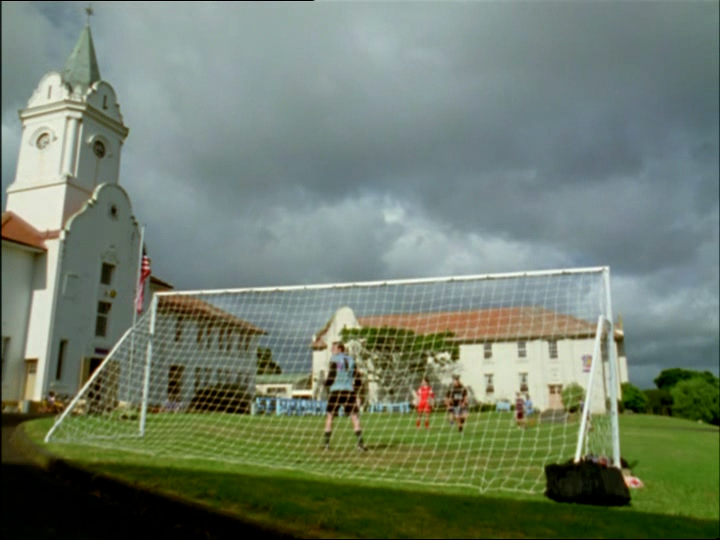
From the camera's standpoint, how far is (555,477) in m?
4.27

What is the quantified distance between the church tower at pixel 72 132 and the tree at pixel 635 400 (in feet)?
169

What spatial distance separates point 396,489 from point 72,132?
3.53 m

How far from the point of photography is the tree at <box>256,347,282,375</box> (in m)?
10.1

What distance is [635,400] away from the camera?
153ft

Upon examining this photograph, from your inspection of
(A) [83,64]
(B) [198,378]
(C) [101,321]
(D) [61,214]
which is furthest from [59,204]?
(B) [198,378]

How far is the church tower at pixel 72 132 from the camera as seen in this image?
1169 mm

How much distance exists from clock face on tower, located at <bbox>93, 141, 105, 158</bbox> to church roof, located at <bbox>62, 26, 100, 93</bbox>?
1.13 feet

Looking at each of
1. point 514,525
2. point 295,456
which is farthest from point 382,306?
point 514,525

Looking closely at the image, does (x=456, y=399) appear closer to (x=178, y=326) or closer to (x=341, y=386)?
(x=341, y=386)

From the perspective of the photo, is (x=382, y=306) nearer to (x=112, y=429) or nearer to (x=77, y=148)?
(x=112, y=429)

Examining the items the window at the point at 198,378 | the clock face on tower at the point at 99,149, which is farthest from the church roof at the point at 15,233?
the window at the point at 198,378

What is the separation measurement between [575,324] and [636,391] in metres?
43.6

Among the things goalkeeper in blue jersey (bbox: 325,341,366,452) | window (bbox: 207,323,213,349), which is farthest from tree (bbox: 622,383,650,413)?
goalkeeper in blue jersey (bbox: 325,341,366,452)

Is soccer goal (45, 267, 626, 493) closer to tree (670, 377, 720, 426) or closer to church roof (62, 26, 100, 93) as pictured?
church roof (62, 26, 100, 93)
